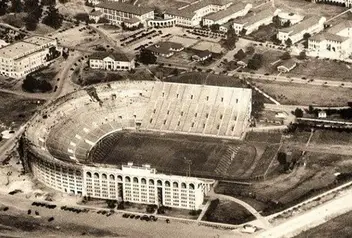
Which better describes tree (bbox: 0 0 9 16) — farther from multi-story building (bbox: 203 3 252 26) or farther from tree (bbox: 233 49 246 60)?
tree (bbox: 233 49 246 60)

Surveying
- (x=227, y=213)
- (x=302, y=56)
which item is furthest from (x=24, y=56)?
(x=227, y=213)

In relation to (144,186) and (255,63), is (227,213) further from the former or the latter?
(255,63)

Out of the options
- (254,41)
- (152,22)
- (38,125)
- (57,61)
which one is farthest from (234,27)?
(38,125)

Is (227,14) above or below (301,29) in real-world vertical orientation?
below

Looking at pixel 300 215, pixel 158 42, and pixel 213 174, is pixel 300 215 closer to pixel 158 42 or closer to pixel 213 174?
pixel 213 174

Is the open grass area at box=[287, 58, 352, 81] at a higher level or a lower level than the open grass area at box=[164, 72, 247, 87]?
lower

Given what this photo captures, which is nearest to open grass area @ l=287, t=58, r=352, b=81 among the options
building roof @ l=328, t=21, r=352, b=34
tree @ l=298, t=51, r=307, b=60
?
tree @ l=298, t=51, r=307, b=60

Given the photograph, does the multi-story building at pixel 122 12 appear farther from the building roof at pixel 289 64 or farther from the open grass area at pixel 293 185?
the open grass area at pixel 293 185
